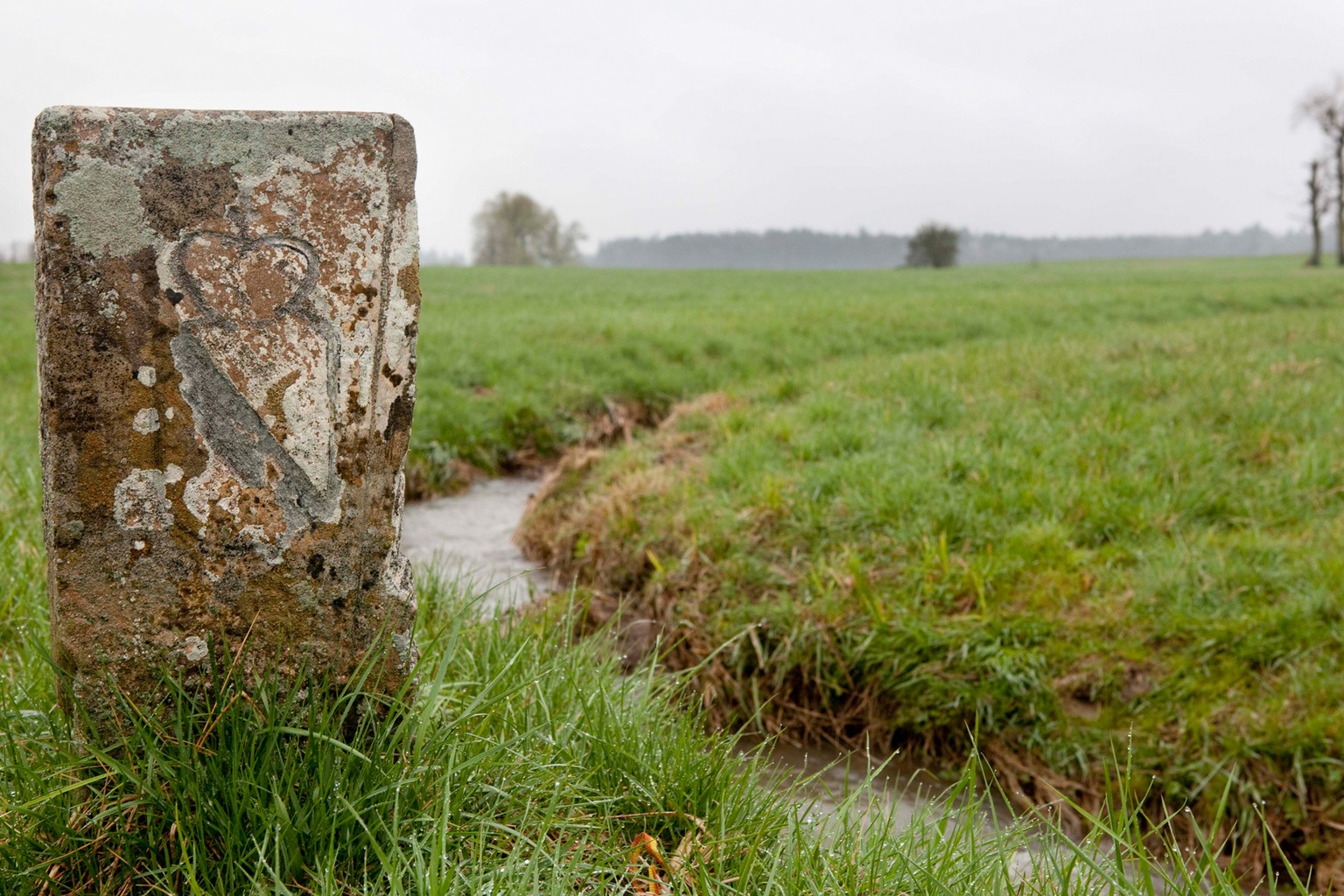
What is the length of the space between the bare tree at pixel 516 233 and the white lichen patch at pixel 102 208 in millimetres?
62550

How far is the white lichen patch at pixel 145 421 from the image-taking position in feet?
6.05

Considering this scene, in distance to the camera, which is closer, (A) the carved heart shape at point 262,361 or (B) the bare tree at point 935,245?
(A) the carved heart shape at point 262,361

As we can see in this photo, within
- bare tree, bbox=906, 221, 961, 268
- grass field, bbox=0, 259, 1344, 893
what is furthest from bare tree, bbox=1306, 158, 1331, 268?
grass field, bbox=0, 259, 1344, 893

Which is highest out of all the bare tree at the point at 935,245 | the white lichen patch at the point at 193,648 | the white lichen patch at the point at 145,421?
the bare tree at the point at 935,245

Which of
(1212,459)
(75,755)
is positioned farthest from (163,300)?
(1212,459)

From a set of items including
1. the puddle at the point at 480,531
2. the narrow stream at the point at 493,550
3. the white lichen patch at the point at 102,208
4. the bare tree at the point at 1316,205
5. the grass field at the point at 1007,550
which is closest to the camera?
the white lichen patch at the point at 102,208

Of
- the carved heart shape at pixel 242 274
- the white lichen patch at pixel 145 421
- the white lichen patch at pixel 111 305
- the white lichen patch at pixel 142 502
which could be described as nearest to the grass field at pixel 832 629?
the white lichen patch at pixel 142 502

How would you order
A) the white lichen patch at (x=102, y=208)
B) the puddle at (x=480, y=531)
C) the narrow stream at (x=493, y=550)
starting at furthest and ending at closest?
the puddle at (x=480, y=531)
the narrow stream at (x=493, y=550)
the white lichen patch at (x=102, y=208)

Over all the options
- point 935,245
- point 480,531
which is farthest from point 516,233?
point 480,531

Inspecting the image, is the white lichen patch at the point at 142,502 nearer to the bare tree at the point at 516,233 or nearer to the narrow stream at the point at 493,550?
the narrow stream at the point at 493,550

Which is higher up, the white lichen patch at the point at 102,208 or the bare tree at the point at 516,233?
the bare tree at the point at 516,233

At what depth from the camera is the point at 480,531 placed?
21.3ft

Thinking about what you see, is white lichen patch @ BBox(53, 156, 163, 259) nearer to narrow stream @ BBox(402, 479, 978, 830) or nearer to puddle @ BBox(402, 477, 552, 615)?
narrow stream @ BBox(402, 479, 978, 830)

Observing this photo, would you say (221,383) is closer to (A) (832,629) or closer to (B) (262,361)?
(B) (262,361)
